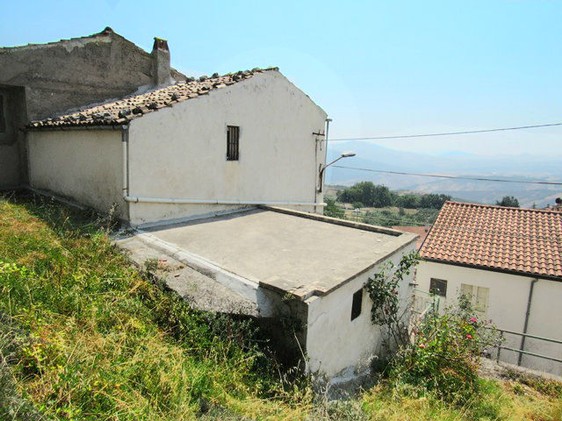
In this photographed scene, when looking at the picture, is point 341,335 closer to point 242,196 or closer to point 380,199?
point 242,196

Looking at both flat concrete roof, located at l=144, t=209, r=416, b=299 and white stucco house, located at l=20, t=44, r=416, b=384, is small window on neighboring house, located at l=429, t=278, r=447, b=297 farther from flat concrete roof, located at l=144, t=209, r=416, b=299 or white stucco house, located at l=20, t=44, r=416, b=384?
flat concrete roof, located at l=144, t=209, r=416, b=299

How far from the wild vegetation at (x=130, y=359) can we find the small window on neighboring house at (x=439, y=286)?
827 cm

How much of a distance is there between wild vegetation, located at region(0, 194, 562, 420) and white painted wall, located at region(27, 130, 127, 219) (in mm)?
1769

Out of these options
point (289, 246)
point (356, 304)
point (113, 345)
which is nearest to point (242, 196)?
point (289, 246)

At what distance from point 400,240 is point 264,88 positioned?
6391mm

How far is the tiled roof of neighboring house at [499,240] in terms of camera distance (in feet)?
46.7

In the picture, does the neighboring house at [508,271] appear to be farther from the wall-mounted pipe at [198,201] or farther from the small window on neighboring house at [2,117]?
the small window on neighboring house at [2,117]

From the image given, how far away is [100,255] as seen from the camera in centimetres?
644

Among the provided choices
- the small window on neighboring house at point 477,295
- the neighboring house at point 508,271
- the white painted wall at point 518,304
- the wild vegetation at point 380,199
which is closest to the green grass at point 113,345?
the neighboring house at point 508,271

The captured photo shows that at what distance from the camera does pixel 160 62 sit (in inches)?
546

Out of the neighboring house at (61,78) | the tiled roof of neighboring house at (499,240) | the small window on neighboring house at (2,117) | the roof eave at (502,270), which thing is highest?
the neighboring house at (61,78)

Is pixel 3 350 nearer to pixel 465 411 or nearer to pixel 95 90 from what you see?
pixel 465 411

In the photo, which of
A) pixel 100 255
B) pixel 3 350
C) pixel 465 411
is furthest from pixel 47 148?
pixel 465 411

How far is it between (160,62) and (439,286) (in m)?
A: 15.0
